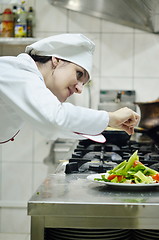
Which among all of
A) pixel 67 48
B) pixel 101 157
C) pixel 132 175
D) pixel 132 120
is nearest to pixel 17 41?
pixel 101 157

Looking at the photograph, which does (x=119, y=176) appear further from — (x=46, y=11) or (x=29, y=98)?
(x=46, y=11)

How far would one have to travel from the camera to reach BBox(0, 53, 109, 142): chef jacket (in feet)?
3.63

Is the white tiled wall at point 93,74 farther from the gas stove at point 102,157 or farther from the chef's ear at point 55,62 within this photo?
the chef's ear at point 55,62

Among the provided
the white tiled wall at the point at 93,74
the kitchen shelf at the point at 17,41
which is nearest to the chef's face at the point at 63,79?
the kitchen shelf at the point at 17,41

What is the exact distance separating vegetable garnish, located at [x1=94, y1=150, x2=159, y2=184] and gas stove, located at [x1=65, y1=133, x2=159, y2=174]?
208 mm

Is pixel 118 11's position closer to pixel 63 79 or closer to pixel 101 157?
pixel 101 157

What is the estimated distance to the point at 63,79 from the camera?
136 centimetres

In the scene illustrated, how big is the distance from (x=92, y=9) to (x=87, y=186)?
213 cm

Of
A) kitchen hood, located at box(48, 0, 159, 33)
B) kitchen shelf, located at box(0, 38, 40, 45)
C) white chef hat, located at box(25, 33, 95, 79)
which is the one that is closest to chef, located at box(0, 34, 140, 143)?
white chef hat, located at box(25, 33, 95, 79)

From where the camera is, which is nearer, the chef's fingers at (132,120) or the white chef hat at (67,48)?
the chef's fingers at (132,120)

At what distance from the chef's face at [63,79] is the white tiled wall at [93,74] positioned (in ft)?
6.15

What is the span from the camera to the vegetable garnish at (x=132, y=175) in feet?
3.86

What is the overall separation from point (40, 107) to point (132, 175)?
0.35 metres

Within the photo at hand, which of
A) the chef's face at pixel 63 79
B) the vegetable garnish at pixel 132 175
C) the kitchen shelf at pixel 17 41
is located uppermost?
the kitchen shelf at pixel 17 41
